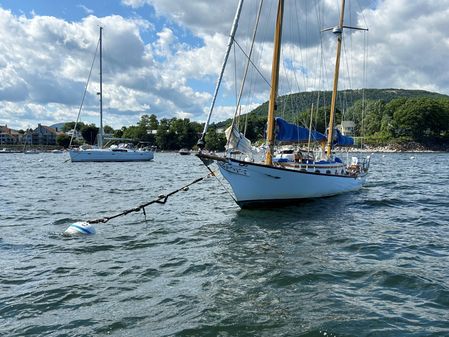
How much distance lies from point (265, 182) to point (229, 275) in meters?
9.88

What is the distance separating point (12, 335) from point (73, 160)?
7158 centimetres

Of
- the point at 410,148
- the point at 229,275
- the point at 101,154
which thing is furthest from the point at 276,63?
the point at 410,148

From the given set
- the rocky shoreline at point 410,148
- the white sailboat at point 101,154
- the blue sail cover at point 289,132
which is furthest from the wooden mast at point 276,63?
the rocky shoreline at point 410,148

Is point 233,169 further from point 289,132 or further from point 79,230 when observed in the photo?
point 79,230

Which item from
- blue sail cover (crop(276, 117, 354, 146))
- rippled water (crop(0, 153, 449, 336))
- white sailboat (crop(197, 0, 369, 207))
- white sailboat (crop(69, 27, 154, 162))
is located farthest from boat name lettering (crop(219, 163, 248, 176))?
white sailboat (crop(69, 27, 154, 162))

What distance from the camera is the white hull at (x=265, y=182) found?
19.5 metres

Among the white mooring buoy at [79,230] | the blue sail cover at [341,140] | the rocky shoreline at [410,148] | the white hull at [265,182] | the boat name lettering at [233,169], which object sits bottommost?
the white mooring buoy at [79,230]

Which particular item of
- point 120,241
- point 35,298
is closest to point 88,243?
point 120,241

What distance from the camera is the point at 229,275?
1049cm

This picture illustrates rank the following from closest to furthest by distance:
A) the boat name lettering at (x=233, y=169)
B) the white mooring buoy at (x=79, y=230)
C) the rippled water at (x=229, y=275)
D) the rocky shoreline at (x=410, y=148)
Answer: the rippled water at (x=229, y=275) < the white mooring buoy at (x=79, y=230) < the boat name lettering at (x=233, y=169) < the rocky shoreline at (x=410, y=148)

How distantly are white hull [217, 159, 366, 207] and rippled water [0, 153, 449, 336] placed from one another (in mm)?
1195

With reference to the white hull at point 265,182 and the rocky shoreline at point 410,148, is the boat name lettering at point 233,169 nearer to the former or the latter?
the white hull at point 265,182

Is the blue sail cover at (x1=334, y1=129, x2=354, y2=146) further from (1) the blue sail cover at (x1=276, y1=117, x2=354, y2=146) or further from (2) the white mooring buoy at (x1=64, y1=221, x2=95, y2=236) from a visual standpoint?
(2) the white mooring buoy at (x1=64, y1=221, x2=95, y2=236)

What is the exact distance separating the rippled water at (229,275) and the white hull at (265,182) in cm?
120
